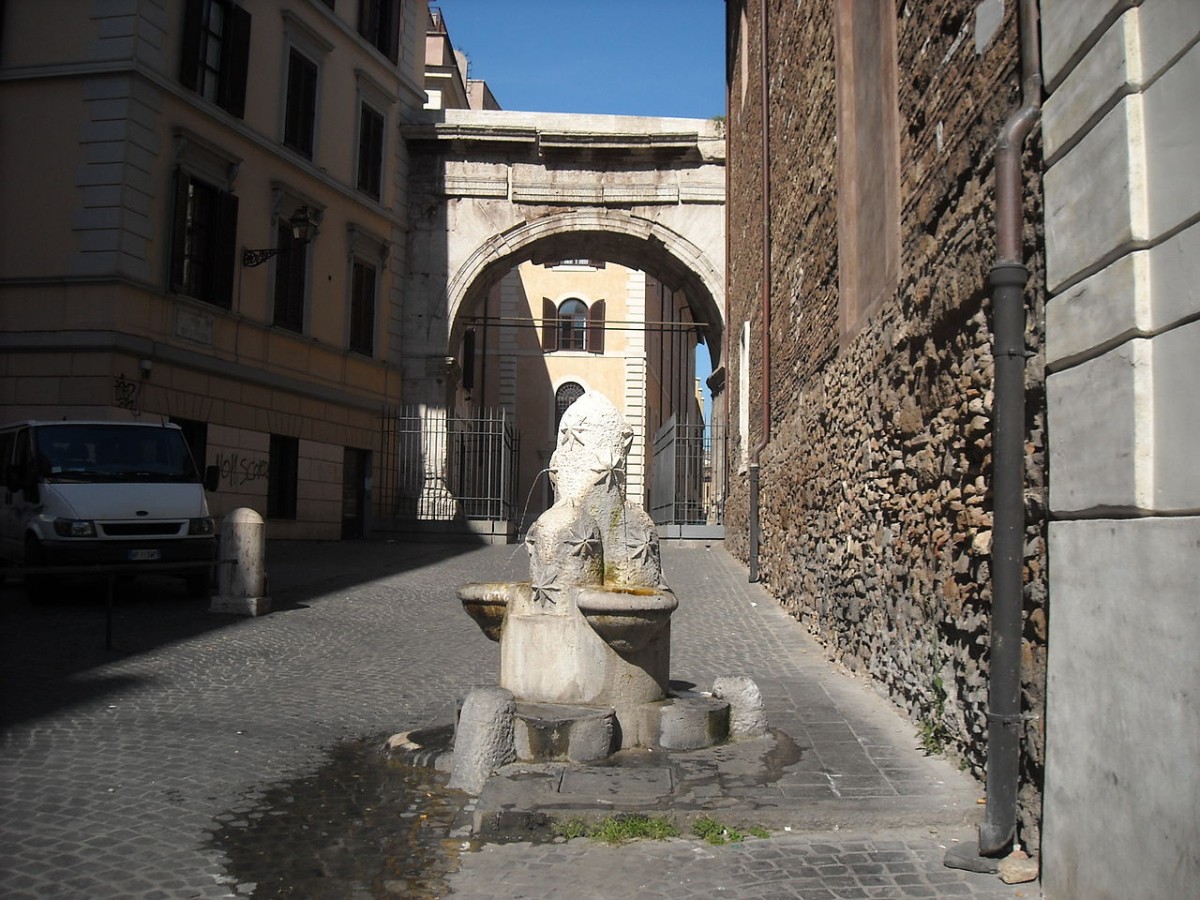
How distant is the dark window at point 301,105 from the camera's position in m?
19.5

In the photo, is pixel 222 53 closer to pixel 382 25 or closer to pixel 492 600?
pixel 382 25

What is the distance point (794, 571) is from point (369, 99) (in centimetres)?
1593

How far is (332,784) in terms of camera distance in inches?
191

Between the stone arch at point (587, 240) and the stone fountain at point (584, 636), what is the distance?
55.4ft

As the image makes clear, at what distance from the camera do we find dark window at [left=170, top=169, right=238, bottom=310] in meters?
16.5

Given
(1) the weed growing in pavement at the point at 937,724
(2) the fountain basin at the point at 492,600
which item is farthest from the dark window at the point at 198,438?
(1) the weed growing in pavement at the point at 937,724

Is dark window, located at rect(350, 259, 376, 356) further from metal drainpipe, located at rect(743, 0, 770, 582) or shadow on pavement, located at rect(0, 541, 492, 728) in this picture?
metal drainpipe, located at rect(743, 0, 770, 582)

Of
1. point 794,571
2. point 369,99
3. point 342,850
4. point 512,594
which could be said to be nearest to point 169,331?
point 369,99

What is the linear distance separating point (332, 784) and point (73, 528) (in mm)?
6767

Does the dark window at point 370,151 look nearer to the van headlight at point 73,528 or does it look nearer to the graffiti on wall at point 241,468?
the graffiti on wall at point 241,468

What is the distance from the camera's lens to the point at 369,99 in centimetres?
2198

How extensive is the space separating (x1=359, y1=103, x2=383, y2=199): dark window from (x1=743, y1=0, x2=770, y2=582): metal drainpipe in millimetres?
10478

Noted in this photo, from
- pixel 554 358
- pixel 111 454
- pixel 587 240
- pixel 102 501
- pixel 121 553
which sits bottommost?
pixel 121 553

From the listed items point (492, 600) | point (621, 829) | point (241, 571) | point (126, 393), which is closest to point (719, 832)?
point (621, 829)
